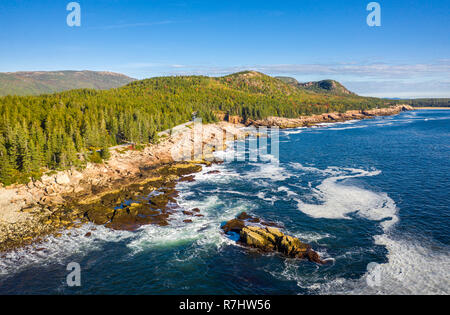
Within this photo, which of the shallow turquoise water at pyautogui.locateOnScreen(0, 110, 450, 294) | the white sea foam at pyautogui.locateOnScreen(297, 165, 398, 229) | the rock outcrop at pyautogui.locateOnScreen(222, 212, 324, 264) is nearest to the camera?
the shallow turquoise water at pyautogui.locateOnScreen(0, 110, 450, 294)

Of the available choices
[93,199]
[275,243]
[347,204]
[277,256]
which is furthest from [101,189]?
[347,204]

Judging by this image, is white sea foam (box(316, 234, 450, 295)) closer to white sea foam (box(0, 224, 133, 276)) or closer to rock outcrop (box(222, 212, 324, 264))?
rock outcrop (box(222, 212, 324, 264))

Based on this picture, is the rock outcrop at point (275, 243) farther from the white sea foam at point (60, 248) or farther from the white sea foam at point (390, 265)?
the white sea foam at point (60, 248)

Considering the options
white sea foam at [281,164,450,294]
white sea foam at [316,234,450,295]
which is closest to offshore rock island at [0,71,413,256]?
white sea foam at [281,164,450,294]

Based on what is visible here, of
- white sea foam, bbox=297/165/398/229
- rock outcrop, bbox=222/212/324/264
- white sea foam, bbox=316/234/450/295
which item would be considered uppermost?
white sea foam, bbox=297/165/398/229

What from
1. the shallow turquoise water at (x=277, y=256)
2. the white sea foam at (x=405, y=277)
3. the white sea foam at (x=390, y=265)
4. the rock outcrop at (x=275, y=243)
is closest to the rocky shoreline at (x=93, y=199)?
the shallow turquoise water at (x=277, y=256)
